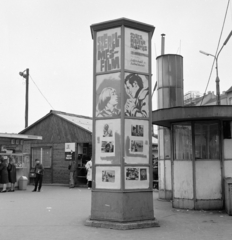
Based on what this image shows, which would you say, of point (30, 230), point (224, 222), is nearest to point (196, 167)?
point (224, 222)

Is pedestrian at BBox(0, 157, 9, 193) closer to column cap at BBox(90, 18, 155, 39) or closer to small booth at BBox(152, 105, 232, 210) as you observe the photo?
small booth at BBox(152, 105, 232, 210)

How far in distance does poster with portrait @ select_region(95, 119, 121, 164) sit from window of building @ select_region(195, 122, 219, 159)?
3.49m

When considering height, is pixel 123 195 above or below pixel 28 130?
below

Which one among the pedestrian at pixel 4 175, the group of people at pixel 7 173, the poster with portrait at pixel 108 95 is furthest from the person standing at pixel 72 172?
the poster with portrait at pixel 108 95

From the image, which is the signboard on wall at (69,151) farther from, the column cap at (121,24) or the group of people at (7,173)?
the column cap at (121,24)

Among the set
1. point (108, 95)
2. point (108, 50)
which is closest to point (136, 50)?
point (108, 50)

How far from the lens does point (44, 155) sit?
914 inches

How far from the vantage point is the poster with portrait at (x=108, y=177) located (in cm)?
869

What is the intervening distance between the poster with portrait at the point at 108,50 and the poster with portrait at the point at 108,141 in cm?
138

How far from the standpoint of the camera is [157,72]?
15609 millimetres

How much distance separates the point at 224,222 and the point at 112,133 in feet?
12.0

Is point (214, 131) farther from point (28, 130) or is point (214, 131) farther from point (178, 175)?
point (28, 130)

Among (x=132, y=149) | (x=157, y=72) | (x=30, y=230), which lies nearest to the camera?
(x=30, y=230)

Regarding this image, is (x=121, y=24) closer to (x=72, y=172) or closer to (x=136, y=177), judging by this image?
(x=136, y=177)
